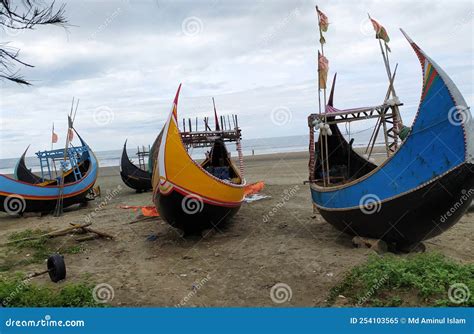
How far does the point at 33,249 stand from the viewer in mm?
9078

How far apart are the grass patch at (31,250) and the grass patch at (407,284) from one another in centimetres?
654

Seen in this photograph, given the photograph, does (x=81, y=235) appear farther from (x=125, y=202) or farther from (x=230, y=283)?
(x=125, y=202)

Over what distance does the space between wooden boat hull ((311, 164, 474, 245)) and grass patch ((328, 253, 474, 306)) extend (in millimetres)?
1094

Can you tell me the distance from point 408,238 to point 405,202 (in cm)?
100

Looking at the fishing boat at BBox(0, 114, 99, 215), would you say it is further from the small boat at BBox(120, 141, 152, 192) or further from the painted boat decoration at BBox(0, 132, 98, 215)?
the small boat at BBox(120, 141, 152, 192)

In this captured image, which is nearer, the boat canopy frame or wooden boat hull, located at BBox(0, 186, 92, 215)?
wooden boat hull, located at BBox(0, 186, 92, 215)

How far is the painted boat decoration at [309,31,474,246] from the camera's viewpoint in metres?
6.12

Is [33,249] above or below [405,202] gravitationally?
below

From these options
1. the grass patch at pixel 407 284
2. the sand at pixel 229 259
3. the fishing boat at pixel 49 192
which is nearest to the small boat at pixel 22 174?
the fishing boat at pixel 49 192

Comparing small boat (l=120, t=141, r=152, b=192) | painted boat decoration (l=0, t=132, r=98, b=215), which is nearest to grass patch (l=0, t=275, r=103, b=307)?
painted boat decoration (l=0, t=132, r=98, b=215)

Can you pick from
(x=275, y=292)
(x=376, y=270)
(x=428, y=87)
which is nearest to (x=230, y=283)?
(x=275, y=292)

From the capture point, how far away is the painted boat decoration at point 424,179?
6.12 m

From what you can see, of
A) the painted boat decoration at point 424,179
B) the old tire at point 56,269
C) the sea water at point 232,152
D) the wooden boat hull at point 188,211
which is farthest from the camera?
the sea water at point 232,152

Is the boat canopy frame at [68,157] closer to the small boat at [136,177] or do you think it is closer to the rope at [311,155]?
the small boat at [136,177]
